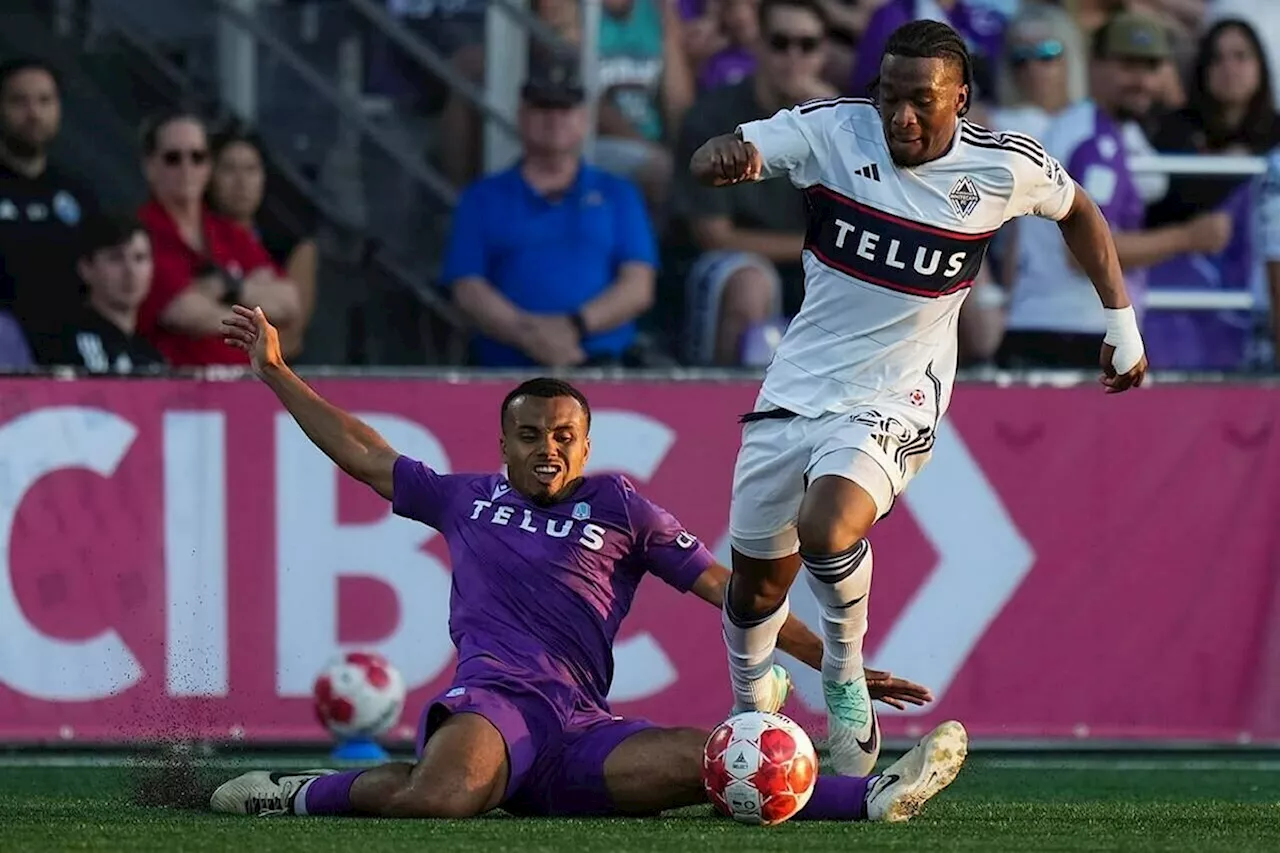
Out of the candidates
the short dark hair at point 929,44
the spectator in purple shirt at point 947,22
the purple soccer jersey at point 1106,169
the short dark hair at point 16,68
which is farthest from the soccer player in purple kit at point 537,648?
the spectator in purple shirt at point 947,22

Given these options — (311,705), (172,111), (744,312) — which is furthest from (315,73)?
(311,705)

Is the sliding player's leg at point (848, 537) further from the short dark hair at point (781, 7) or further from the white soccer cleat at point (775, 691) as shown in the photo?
the short dark hair at point (781, 7)

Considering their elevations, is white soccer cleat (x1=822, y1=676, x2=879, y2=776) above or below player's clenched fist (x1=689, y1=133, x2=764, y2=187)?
below

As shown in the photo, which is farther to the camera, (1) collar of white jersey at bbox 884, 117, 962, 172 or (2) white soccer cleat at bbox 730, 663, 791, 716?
(2) white soccer cleat at bbox 730, 663, 791, 716

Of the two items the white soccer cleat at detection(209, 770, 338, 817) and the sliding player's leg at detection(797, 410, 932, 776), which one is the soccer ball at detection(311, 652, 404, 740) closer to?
the white soccer cleat at detection(209, 770, 338, 817)

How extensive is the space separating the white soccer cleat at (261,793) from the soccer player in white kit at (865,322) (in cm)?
147

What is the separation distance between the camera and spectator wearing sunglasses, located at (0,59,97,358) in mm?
11195

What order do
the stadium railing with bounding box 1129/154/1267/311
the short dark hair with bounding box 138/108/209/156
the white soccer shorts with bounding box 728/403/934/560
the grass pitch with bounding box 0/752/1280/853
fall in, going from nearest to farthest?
the grass pitch with bounding box 0/752/1280/853 → the white soccer shorts with bounding box 728/403/934/560 → the short dark hair with bounding box 138/108/209/156 → the stadium railing with bounding box 1129/154/1267/311

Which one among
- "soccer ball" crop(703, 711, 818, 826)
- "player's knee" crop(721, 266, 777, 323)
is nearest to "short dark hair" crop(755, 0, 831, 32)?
"player's knee" crop(721, 266, 777, 323)

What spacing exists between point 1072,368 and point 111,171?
4919mm

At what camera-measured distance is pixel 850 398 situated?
789 cm

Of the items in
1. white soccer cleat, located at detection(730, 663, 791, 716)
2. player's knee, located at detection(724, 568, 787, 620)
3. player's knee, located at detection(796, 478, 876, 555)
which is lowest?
white soccer cleat, located at detection(730, 663, 791, 716)

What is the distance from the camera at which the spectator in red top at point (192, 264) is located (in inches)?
454

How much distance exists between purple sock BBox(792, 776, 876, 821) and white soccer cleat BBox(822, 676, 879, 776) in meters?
0.49
